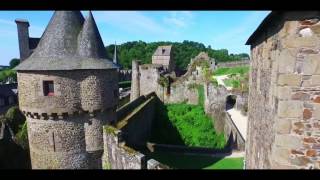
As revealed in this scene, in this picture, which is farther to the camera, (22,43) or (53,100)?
(22,43)

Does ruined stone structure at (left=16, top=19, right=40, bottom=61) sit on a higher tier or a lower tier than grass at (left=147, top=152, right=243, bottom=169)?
higher

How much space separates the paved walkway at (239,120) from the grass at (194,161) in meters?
2.04

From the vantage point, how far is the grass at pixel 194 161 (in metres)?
14.9

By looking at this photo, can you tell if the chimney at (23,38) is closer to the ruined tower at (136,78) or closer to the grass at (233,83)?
the ruined tower at (136,78)

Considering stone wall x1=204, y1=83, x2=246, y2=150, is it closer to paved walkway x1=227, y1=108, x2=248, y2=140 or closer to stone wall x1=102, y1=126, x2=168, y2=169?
paved walkway x1=227, y1=108, x2=248, y2=140

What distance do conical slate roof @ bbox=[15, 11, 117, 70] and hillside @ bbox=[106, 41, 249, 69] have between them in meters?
71.8

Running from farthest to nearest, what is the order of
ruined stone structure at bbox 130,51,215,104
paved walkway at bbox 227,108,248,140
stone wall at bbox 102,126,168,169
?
ruined stone structure at bbox 130,51,215,104
paved walkway at bbox 227,108,248,140
stone wall at bbox 102,126,168,169

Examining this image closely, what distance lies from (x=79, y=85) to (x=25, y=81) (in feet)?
8.36

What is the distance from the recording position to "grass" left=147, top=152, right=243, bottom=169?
14.9 m

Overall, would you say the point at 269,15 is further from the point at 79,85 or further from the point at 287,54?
the point at 79,85

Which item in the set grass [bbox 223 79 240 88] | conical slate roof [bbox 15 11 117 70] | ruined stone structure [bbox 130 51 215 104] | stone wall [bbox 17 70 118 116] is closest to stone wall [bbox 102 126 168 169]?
stone wall [bbox 17 70 118 116]

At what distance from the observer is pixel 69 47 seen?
13438 millimetres
